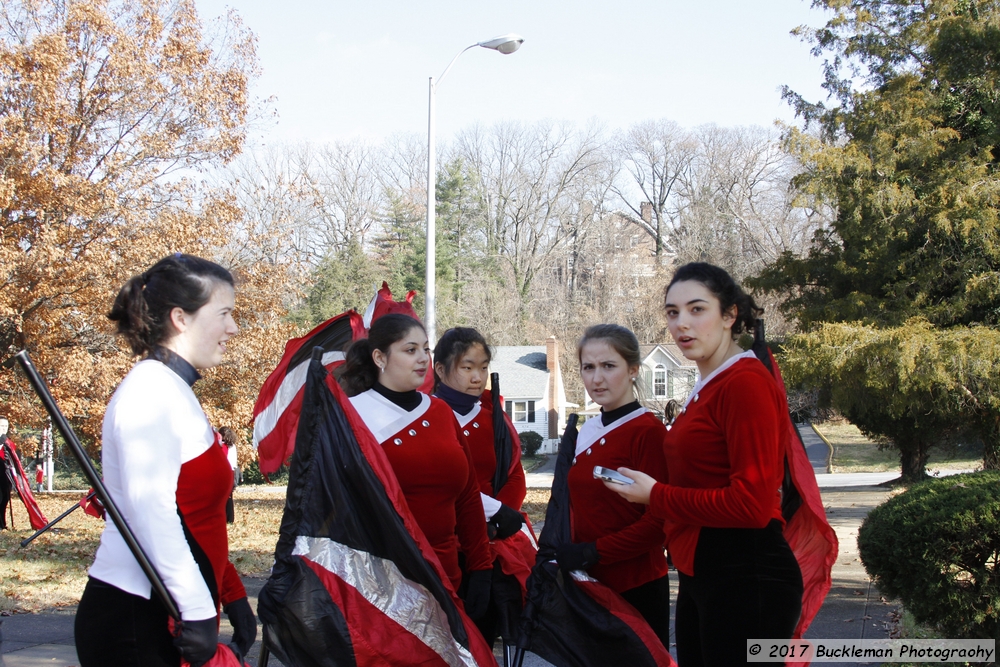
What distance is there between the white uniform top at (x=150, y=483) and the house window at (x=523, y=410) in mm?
44289

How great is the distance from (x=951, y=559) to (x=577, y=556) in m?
2.13

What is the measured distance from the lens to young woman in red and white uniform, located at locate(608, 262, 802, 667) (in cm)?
272

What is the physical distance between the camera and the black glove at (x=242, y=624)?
263 centimetres

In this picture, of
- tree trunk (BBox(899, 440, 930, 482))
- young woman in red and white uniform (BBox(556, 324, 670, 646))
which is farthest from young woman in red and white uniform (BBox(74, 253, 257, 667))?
tree trunk (BBox(899, 440, 930, 482))

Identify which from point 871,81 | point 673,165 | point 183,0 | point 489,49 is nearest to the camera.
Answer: point 489,49

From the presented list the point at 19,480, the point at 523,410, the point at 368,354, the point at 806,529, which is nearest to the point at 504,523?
the point at 368,354

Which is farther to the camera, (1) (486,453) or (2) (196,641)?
(1) (486,453)

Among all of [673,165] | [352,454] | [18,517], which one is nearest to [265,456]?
[352,454]

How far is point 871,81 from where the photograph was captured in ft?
60.4

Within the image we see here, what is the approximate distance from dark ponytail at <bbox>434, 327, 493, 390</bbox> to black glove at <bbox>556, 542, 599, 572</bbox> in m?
1.57

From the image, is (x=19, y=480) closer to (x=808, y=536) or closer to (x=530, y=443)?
(x=808, y=536)

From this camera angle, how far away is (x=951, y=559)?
14.3ft

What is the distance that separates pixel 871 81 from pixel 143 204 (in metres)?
14.8

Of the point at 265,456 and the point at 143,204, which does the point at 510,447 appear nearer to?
the point at 265,456
